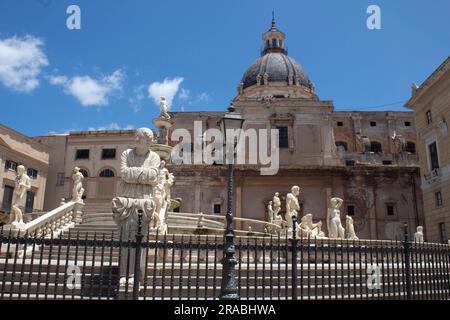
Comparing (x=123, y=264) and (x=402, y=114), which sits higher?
(x=402, y=114)

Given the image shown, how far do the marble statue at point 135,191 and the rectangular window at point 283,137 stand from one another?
2919 centimetres

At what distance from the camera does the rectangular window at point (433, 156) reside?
25.4 meters

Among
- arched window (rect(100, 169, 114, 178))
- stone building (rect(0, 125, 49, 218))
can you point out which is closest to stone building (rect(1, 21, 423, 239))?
arched window (rect(100, 169, 114, 178))

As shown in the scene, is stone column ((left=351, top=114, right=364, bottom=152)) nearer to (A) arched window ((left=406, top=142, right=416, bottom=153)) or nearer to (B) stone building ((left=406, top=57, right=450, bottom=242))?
(A) arched window ((left=406, top=142, right=416, bottom=153))

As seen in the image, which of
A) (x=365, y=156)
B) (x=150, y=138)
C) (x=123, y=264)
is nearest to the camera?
(x=123, y=264)

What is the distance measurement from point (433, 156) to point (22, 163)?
31927 millimetres

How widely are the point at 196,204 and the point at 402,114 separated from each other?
77.2ft

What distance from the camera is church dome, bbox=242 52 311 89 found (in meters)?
47.8

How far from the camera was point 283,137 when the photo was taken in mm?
36438

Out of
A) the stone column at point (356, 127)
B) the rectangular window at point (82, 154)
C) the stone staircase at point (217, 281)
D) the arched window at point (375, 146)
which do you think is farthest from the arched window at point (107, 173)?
the stone staircase at point (217, 281)

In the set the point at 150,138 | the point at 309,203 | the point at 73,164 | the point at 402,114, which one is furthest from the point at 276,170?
the point at 150,138

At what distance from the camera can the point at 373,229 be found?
107ft

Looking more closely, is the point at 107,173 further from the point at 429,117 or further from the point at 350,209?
the point at 429,117
